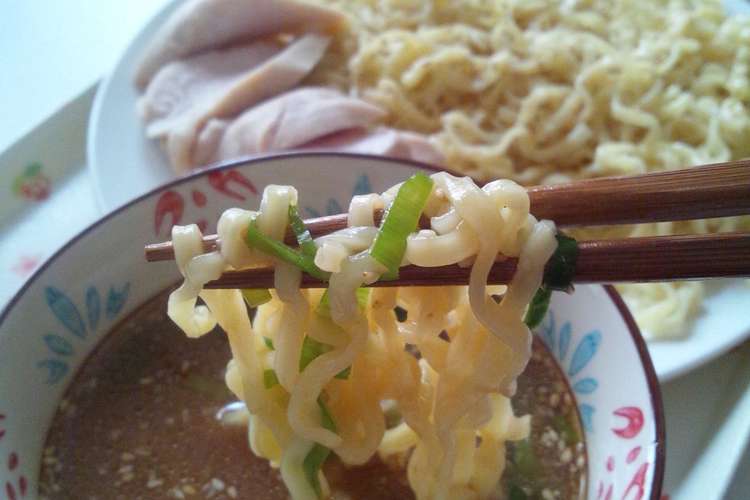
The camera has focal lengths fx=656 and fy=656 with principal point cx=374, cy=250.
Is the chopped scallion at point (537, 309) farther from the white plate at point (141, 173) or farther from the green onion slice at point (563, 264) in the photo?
the white plate at point (141, 173)

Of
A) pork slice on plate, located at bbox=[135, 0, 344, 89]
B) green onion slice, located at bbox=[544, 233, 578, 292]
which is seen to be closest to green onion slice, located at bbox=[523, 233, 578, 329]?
green onion slice, located at bbox=[544, 233, 578, 292]

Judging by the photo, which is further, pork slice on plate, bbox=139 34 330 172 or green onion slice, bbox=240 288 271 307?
pork slice on plate, bbox=139 34 330 172

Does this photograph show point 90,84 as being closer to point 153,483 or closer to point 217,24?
point 217,24

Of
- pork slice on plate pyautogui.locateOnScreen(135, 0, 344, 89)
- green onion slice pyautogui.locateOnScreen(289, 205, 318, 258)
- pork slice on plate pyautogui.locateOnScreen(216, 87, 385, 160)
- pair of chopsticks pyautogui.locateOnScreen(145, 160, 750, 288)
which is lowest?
pork slice on plate pyautogui.locateOnScreen(216, 87, 385, 160)

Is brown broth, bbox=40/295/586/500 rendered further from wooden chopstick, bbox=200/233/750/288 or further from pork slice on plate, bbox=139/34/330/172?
pork slice on plate, bbox=139/34/330/172

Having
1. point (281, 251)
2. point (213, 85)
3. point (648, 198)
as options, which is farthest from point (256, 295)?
point (213, 85)

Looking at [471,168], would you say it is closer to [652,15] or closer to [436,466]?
[652,15]
